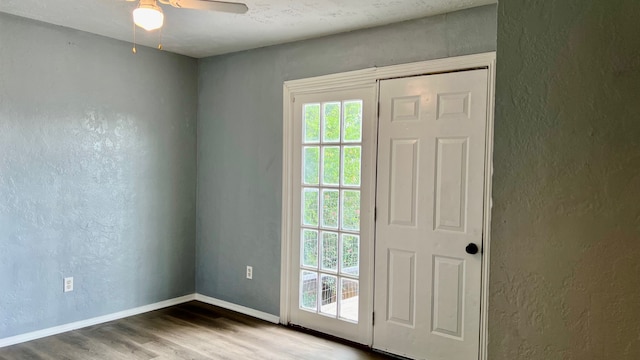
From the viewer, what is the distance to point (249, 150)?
4.25m

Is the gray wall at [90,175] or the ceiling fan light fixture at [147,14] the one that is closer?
the ceiling fan light fixture at [147,14]

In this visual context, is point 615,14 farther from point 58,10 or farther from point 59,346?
point 59,346

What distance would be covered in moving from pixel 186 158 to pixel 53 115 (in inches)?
50.1

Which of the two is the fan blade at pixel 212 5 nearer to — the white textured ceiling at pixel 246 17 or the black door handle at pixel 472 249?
the white textured ceiling at pixel 246 17

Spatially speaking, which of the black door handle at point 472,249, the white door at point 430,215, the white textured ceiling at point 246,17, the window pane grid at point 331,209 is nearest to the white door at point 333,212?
the window pane grid at point 331,209

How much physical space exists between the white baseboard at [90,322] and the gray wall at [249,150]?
29cm

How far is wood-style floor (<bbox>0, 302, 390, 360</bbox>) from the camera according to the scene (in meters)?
3.30

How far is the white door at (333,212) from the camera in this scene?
11.5 ft

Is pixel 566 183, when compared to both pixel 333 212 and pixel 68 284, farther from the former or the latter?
pixel 68 284

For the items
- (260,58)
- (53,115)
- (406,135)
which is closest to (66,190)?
(53,115)

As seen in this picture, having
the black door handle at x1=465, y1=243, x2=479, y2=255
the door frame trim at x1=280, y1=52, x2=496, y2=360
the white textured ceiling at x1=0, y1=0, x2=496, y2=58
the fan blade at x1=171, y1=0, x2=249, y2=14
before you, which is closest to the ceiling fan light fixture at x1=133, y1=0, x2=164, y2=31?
the fan blade at x1=171, y1=0, x2=249, y2=14

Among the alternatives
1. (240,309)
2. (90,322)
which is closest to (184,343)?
(240,309)

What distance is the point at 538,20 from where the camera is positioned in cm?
101

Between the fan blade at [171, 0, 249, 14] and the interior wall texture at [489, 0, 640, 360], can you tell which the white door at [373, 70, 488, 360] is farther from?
the interior wall texture at [489, 0, 640, 360]
